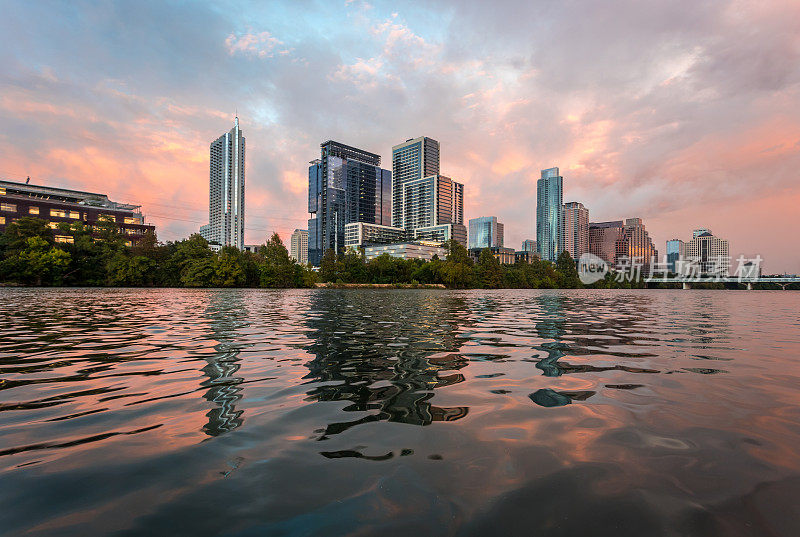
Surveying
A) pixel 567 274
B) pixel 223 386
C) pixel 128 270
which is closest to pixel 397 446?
pixel 223 386

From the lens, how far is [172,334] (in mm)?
14844

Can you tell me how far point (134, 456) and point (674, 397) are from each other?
8.35 m

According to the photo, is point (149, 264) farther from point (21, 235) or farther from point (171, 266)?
point (21, 235)

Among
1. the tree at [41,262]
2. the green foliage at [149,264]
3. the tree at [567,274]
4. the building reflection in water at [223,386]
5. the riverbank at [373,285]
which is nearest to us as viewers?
the building reflection in water at [223,386]

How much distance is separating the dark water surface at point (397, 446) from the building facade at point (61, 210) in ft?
438

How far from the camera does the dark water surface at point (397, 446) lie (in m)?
3.18

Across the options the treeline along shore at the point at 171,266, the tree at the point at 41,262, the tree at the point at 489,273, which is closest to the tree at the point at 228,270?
the treeline along shore at the point at 171,266

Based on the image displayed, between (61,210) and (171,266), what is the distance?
7399 cm

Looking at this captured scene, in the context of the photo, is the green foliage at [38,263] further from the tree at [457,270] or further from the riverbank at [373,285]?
the tree at [457,270]

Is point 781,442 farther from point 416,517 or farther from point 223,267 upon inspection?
point 223,267

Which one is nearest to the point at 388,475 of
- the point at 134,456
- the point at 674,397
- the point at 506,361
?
the point at 134,456

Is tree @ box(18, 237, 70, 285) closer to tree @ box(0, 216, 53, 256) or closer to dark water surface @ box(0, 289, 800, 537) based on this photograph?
tree @ box(0, 216, 53, 256)

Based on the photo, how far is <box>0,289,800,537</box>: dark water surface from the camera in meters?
3.18

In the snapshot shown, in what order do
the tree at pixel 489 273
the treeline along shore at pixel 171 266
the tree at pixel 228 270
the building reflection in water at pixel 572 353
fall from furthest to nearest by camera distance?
the tree at pixel 489 273 → the tree at pixel 228 270 → the treeline along shore at pixel 171 266 → the building reflection in water at pixel 572 353
